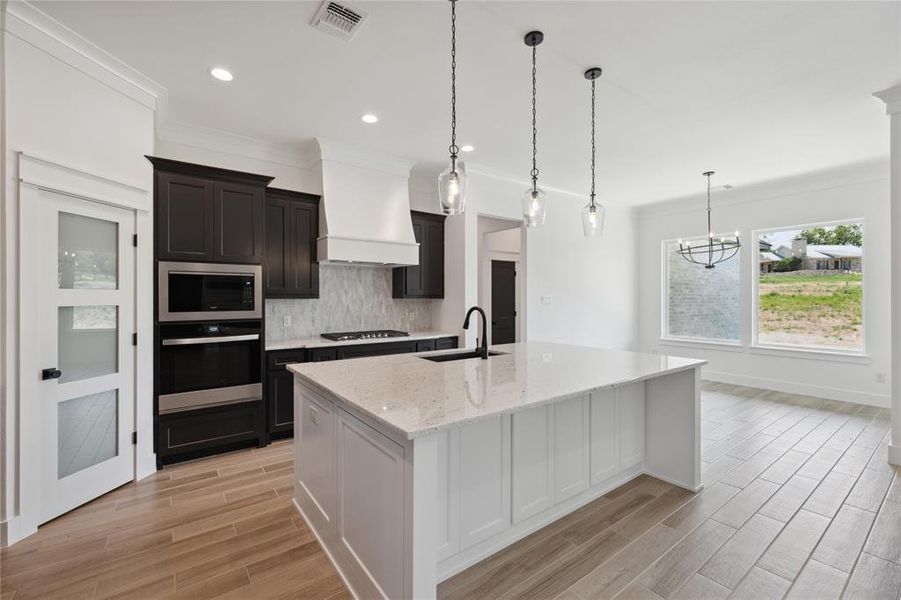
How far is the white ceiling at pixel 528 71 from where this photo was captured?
7.25 feet

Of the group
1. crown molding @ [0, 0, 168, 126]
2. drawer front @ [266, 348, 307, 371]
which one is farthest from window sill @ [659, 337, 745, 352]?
crown molding @ [0, 0, 168, 126]

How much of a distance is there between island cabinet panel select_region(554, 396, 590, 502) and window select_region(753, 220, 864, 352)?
4924 millimetres

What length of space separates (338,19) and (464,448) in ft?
7.92

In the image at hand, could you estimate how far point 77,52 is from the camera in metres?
2.47

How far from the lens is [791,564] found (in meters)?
1.96

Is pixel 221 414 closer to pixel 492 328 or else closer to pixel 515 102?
pixel 515 102

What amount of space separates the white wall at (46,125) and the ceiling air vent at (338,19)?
1.54 m

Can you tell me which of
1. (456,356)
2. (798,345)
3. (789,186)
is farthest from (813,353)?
(456,356)

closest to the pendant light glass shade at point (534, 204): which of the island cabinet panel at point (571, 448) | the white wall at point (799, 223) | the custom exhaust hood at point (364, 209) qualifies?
the island cabinet panel at point (571, 448)

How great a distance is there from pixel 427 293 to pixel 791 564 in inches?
152

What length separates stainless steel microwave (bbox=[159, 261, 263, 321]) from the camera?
310 cm

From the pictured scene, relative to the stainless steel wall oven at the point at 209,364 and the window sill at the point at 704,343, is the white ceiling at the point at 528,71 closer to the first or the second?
the stainless steel wall oven at the point at 209,364

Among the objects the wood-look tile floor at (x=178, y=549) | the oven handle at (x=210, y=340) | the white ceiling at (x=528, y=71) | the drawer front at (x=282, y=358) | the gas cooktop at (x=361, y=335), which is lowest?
the wood-look tile floor at (x=178, y=549)

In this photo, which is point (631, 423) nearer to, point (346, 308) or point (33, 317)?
point (346, 308)
